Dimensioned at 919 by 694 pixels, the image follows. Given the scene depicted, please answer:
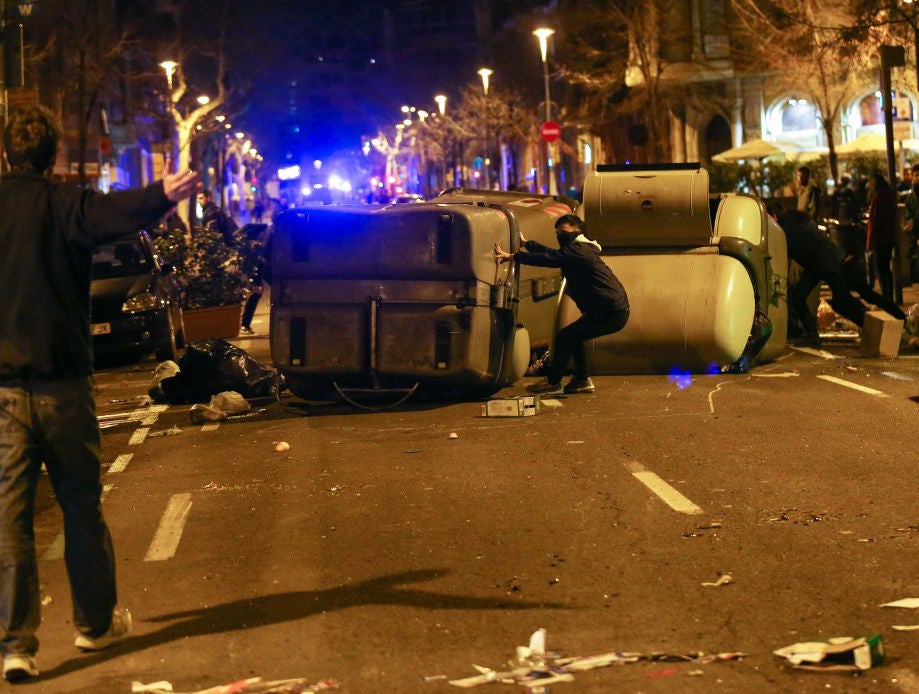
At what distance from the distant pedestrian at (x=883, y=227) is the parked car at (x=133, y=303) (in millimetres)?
9652

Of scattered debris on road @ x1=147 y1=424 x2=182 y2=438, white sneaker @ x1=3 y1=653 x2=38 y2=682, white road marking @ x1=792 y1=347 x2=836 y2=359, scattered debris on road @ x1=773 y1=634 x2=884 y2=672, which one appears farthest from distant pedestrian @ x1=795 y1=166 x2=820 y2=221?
white sneaker @ x1=3 y1=653 x2=38 y2=682

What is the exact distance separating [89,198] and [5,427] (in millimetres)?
919

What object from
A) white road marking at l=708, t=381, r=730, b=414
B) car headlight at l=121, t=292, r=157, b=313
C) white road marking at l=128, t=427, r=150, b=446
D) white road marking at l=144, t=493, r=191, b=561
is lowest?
white road marking at l=708, t=381, r=730, b=414

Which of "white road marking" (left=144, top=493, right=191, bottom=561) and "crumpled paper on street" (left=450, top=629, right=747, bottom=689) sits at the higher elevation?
"white road marking" (left=144, top=493, right=191, bottom=561)

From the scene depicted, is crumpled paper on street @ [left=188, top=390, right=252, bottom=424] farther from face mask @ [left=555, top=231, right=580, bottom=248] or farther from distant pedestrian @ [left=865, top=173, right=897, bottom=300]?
distant pedestrian @ [left=865, top=173, right=897, bottom=300]

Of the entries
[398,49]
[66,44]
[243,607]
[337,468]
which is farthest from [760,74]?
[398,49]

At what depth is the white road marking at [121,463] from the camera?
1086 centimetres

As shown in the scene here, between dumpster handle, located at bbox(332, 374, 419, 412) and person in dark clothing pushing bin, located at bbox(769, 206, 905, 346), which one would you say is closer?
dumpster handle, located at bbox(332, 374, 419, 412)

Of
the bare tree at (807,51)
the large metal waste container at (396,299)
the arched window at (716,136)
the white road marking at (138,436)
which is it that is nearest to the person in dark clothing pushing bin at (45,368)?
the white road marking at (138,436)

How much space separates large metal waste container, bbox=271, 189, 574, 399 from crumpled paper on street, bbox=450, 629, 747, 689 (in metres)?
7.54

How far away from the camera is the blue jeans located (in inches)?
218

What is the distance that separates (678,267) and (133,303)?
767 cm

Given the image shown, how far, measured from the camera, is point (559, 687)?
515 centimetres

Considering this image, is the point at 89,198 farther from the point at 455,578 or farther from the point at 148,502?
the point at 148,502
